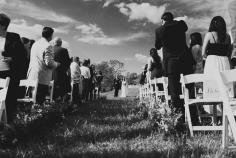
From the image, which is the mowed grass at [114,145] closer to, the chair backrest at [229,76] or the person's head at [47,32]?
the chair backrest at [229,76]

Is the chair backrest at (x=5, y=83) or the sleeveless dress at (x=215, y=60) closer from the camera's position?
the chair backrest at (x=5, y=83)

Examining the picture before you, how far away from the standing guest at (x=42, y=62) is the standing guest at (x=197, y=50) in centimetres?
313

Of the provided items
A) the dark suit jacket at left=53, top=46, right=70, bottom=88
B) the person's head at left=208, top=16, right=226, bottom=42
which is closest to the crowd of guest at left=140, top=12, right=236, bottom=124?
the person's head at left=208, top=16, right=226, bottom=42

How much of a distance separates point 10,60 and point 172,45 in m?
2.95

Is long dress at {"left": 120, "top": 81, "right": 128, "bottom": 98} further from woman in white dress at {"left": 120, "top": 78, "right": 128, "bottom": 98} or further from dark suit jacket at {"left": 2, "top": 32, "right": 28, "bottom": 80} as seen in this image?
dark suit jacket at {"left": 2, "top": 32, "right": 28, "bottom": 80}

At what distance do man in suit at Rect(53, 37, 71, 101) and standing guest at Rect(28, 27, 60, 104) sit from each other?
2.14m

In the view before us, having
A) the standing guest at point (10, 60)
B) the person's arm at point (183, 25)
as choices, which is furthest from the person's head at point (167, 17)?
the standing guest at point (10, 60)

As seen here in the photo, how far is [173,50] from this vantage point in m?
6.81

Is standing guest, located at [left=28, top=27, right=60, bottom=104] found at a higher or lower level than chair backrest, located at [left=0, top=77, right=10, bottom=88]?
higher

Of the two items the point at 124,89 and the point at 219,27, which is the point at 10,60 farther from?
→ the point at 124,89

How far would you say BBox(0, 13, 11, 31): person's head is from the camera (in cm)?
614

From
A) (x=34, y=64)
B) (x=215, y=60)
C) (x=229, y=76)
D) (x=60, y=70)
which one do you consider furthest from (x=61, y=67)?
(x=229, y=76)

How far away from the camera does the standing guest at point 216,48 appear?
20.9 feet

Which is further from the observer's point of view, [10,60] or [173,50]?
[173,50]
